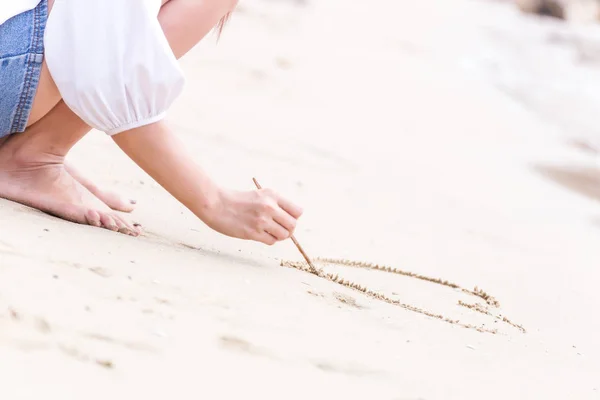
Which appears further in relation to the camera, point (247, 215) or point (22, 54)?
point (247, 215)

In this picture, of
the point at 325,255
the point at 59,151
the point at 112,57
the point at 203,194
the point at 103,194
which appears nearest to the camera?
the point at 112,57

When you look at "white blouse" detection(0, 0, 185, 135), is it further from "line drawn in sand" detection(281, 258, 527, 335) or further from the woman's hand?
"line drawn in sand" detection(281, 258, 527, 335)

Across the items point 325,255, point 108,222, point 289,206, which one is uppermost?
point 289,206

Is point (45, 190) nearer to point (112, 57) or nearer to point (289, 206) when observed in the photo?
point (112, 57)

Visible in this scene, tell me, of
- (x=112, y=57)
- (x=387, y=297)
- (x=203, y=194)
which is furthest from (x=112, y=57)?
(x=387, y=297)

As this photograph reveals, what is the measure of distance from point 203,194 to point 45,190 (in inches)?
12.7

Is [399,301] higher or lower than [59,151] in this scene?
lower

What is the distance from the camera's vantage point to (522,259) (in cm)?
271

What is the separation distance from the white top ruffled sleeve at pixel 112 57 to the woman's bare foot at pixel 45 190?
0.23 meters

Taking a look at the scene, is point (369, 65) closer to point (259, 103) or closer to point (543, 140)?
point (543, 140)

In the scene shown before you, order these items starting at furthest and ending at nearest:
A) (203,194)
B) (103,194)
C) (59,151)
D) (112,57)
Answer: (103,194), (59,151), (203,194), (112,57)

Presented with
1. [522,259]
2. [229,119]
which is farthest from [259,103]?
[522,259]

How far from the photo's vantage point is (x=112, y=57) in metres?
1.59

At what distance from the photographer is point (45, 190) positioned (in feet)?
5.86
